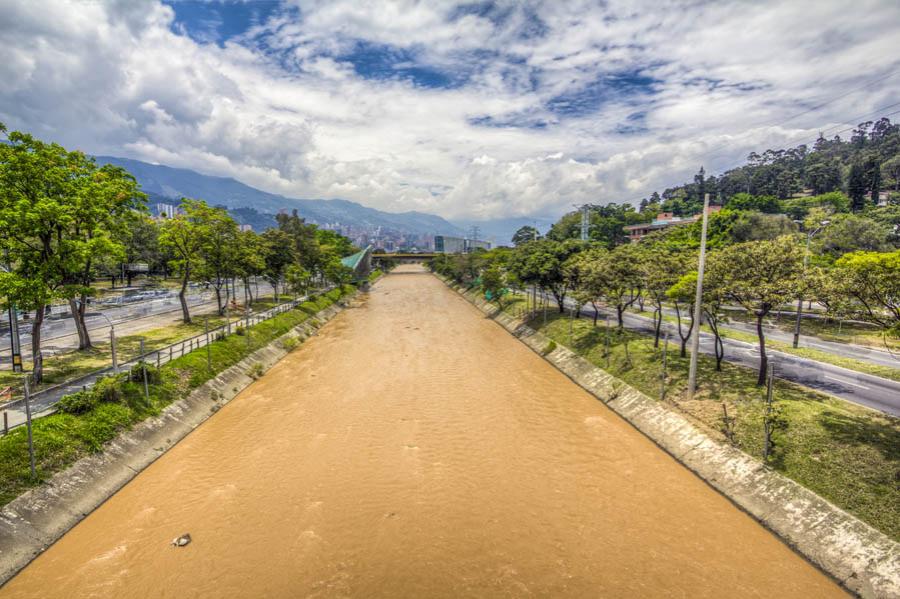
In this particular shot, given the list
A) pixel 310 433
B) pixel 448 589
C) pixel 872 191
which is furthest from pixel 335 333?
pixel 872 191

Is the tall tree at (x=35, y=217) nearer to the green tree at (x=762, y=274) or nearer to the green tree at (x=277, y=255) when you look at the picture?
the green tree at (x=277, y=255)

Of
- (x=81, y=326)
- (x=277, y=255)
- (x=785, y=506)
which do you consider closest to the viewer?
(x=785, y=506)

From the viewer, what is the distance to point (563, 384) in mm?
29109

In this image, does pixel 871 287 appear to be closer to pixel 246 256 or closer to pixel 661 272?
pixel 661 272

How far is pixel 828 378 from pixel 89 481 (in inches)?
1271

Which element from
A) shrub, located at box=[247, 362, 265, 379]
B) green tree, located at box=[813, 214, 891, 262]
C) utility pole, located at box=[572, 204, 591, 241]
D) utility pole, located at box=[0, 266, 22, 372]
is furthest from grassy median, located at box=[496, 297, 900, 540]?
Result: utility pole, located at box=[572, 204, 591, 241]

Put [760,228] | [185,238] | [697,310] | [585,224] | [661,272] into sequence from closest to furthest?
[697,310] → [661,272] → [185,238] → [760,228] → [585,224]

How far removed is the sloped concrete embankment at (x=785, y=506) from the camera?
10.9 m

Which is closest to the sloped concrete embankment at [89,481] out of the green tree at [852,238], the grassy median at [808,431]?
the grassy median at [808,431]

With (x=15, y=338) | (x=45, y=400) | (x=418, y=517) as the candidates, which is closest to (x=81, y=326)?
(x=15, y=338)

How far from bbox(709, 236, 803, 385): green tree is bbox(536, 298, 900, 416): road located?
3.01 metres

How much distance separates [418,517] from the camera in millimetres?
14445

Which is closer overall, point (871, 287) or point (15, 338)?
point (871, 287)

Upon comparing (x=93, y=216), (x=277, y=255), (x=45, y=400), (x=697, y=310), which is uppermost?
(x=93, y=216)
